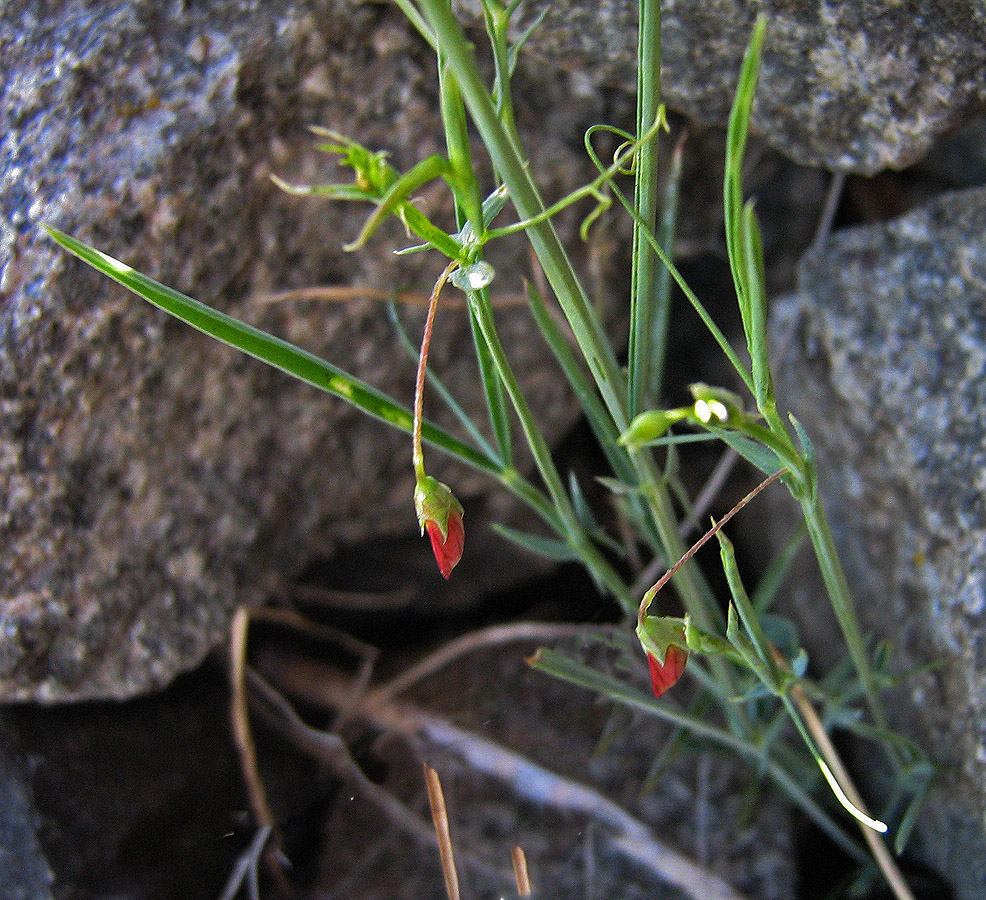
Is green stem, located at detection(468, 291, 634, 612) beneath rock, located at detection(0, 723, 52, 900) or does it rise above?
above

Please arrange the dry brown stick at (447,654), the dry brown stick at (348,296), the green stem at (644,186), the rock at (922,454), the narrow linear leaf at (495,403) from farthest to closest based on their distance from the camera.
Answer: the dry brown stick at (447,654) < the dry brown stick at (348,296) < the rock at (922,454) < the narrow linear leaf at (495,403) < the green stem at (644,186)

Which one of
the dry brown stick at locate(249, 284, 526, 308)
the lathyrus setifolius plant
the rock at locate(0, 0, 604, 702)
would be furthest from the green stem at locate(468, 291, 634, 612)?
the rock at locate(0, 0, 604, 702)

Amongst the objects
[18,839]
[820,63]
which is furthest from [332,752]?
[820,63]

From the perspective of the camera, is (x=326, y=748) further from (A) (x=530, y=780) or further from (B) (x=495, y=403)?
(B) (x=495, y=403)

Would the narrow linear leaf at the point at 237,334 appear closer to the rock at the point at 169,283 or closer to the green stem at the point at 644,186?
the green stem at the point at 644,186

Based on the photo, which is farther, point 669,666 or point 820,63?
point 820,63

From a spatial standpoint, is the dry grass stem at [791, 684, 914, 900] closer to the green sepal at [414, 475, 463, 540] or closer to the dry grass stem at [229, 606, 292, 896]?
the green sepal at [414, 475, 463, 540]

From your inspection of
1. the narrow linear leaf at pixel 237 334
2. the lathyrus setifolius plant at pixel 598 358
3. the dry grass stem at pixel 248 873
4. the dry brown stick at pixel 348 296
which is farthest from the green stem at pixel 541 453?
the dry grass stem at pixel 248 873
